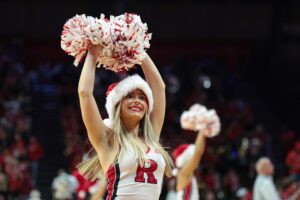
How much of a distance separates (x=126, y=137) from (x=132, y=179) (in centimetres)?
21

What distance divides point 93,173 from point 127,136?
0.80 ft

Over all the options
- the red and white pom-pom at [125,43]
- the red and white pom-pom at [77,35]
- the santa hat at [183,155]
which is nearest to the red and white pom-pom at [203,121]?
the santa hat at [183,155]

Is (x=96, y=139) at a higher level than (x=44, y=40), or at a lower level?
lower

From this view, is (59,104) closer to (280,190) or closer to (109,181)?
(280,190)

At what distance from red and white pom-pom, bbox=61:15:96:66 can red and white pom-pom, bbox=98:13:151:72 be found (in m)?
0.09

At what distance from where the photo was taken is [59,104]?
16562mm

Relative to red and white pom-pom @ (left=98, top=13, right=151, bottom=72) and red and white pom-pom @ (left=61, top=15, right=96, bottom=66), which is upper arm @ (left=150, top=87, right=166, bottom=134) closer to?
red and white pom-pom @ (left=98, top=13, right=151, bottom=72)

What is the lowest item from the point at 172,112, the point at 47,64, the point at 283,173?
the point at 283,173

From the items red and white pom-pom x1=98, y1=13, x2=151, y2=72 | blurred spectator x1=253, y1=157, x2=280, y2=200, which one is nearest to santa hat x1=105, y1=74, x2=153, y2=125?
red and white pom-pom x1=98, y1=13, x2=151, y2=72

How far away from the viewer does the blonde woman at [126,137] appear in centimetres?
336

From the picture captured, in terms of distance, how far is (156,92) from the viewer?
368 centimetres

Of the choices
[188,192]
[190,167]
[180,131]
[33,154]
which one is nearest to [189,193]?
[188,192]

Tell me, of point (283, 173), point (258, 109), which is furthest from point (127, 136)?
point (258, 109)

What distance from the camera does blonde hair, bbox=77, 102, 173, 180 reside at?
134 inches
